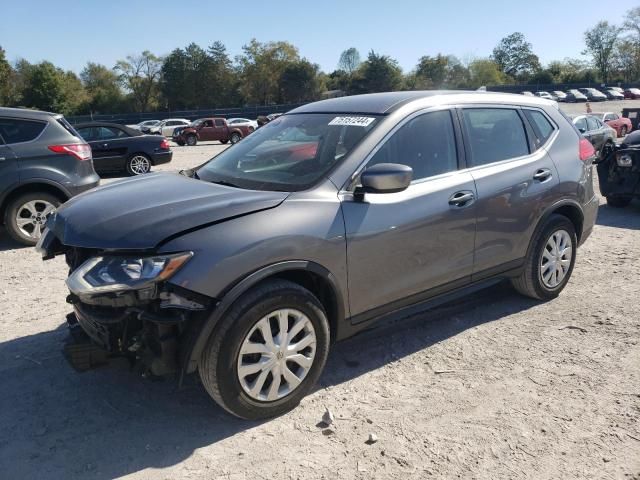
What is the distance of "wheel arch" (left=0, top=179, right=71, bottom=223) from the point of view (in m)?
6.96

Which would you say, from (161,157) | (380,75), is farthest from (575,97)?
(161,157)

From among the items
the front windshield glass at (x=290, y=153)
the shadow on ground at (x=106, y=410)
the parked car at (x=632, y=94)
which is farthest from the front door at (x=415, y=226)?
the parked car at (x=632, y=94)

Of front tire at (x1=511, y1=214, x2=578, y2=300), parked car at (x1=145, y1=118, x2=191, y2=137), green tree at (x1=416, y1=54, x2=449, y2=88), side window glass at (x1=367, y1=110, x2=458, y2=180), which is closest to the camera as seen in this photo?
side window glass at (x1=367, y1=110, x2=458, y2=180)

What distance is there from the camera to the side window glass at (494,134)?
423 cm

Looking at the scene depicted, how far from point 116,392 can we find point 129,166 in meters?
12.3

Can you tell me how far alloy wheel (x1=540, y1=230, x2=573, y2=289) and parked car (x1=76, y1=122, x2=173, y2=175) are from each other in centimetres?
1214

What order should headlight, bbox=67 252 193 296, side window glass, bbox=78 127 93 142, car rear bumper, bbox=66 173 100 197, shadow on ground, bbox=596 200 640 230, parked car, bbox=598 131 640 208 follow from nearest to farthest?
headlight, bbox=67 252 193 296 < car rear bumper, bbox=66 173 100 197 < shadow on ground, bbox=596 200 640 230 < parked car, bbox=598 131 640 208 < side window glass, bbox=78 127 93 142

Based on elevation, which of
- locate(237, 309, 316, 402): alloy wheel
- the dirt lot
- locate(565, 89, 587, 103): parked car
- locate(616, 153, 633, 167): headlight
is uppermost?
locate(565, 89, 587, 103): parked car

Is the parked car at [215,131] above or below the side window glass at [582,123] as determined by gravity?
above

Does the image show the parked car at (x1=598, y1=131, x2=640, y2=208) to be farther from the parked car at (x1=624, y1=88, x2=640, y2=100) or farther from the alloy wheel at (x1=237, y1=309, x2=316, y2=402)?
the parked car at (x1=624, y1=88, x2=640, y2=100)

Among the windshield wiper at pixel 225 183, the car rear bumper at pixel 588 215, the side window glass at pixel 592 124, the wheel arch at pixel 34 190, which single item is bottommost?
the car rear bumper at pixel 588 215

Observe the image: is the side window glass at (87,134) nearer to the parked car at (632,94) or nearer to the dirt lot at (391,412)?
the dirt lot at (391,412)

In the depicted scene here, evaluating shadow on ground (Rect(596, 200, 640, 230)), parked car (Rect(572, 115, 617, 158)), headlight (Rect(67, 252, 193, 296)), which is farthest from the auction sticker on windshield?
parked car (Rect(572, 115, 617, 158))

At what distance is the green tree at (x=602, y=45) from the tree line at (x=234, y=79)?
1.95 meters
